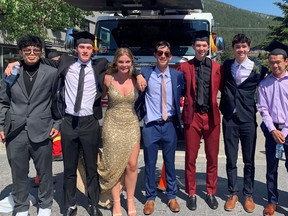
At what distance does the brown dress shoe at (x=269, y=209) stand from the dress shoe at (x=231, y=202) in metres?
0.36

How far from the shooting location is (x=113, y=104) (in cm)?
405

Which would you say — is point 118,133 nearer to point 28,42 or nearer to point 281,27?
point 28,42

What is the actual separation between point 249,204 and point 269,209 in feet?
0.81

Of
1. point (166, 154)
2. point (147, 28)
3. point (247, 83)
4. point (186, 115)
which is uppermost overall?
point (147, 28)

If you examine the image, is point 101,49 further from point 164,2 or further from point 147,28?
point 164,2

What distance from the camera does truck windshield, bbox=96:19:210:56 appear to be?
7.50 meters

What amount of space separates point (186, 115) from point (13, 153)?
198cm

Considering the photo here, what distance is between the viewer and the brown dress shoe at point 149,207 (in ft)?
14.1

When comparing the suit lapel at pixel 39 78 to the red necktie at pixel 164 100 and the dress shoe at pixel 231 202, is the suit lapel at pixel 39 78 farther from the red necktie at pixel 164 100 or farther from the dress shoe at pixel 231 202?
the dress shoe at pixel 231 202

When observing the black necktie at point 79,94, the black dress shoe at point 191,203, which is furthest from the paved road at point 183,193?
the black necktie at point 79,94

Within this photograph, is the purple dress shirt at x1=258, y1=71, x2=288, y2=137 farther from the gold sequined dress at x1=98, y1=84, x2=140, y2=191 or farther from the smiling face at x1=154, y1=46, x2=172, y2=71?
the gold sequined dress at x1=98, y1=84, x2=140, y2=191

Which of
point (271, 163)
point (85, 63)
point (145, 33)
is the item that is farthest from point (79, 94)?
point (145, 33)

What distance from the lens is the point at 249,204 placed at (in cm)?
442

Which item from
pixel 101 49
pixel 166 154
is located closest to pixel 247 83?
pixel 166 154
